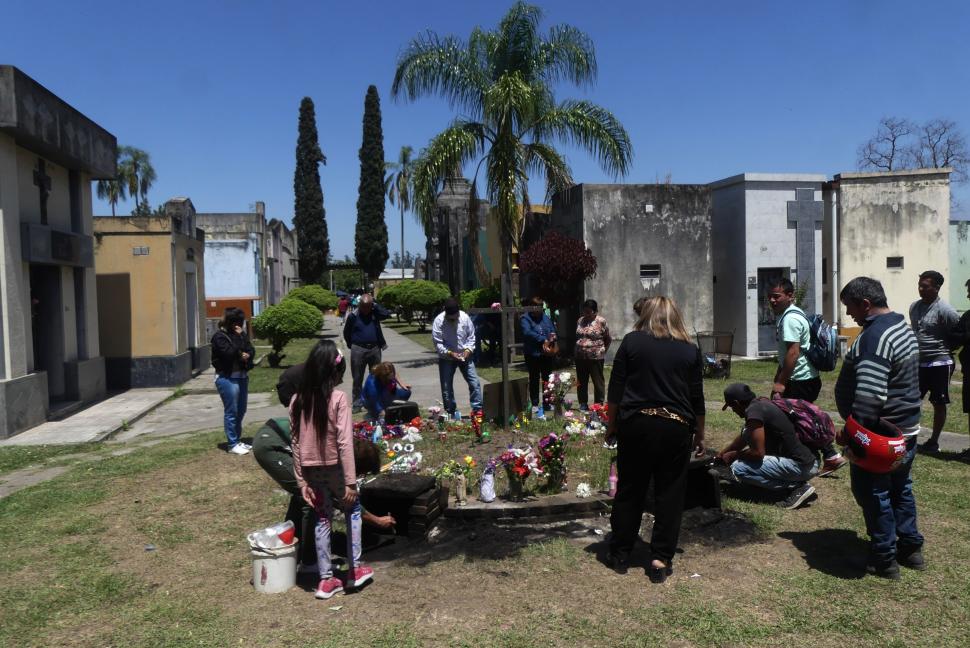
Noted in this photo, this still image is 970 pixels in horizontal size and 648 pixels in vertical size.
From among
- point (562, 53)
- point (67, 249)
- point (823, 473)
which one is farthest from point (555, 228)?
point (823, 473)

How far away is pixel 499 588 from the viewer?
14.9 ft

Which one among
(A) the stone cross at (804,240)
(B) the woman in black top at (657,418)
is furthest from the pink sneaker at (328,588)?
(A) the stone cross at (804,240)

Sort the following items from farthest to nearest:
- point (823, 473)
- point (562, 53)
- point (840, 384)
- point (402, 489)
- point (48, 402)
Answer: point (562, 53) < point (48, 402) < point (823, 473) < point (402, 489) < point (840, 384)

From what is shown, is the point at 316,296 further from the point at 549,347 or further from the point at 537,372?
the point at 549,347

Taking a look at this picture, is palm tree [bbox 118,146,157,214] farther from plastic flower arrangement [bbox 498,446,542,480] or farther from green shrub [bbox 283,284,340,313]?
plastic flower arrangement [bbox 498,446,542,480]

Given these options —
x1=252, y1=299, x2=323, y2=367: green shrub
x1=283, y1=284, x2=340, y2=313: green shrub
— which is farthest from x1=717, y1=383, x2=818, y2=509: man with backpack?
x1=283, y1=284, x2=340, y2=313: green shrub

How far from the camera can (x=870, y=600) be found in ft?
13.9

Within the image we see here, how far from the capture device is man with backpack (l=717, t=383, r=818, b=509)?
586 centimetres

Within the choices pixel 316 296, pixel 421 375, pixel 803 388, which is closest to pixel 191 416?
pixel 421 375

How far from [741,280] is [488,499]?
556 inches

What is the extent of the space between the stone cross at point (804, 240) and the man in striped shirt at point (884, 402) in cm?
1451

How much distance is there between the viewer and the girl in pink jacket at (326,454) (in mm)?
4457

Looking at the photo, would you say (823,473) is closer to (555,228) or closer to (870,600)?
(870,600)

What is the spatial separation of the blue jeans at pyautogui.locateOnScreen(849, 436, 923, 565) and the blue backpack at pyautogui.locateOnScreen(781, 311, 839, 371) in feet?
5.85
